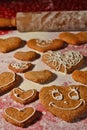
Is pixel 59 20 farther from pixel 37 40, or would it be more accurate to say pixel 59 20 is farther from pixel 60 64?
pixel 60 64

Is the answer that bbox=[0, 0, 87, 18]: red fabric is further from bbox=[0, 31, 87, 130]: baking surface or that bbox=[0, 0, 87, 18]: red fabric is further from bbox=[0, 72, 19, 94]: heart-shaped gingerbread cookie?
bbox=[0, 72, 19, 94]: heart-shaped gingerbread cookie

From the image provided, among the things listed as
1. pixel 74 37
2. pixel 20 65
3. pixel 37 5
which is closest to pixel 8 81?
pixel 20 65

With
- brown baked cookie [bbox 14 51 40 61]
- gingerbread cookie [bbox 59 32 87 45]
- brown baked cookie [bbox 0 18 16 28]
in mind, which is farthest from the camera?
brown baked cookie [bbox 0 18 16 28]

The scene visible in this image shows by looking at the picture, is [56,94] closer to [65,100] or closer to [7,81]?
[65,100]

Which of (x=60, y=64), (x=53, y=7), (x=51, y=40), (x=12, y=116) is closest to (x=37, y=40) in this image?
(x=51, y=40)

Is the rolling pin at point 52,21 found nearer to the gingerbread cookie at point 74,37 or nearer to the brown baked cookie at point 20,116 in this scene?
the gingerbread cookie at point 74,37

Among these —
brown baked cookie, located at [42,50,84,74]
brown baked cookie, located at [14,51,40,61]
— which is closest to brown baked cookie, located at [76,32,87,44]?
brown baked cookie, located at [42,50,84,74]

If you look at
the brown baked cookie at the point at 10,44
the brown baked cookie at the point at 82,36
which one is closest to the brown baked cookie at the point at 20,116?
the brown baked cookie at the point at 10,44
